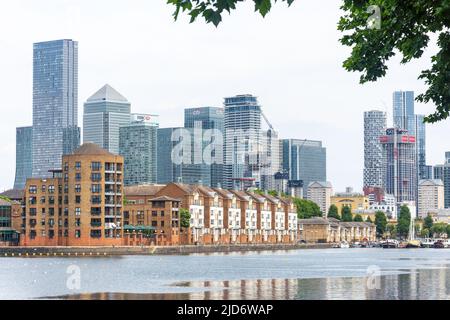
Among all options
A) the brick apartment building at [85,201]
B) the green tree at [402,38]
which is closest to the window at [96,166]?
the brick apartment building at [85,201]

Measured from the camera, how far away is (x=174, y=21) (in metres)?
14.7

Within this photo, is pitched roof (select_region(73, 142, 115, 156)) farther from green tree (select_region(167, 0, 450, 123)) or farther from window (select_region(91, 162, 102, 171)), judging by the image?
green tree (select_region(167, 0, 450, 123))

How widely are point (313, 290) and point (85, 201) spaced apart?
364ft

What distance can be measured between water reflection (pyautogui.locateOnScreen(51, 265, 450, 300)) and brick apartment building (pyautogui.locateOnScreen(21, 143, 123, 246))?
94.4 m

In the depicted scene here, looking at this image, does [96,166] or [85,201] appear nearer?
[96,166]

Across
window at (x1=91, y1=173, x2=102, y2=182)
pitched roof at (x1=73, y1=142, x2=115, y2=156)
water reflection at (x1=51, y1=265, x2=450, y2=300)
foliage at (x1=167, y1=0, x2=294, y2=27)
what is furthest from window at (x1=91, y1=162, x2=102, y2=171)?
foliage at (x1=167, y1=0, x2=294, y2=27)

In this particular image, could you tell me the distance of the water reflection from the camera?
2343 inches

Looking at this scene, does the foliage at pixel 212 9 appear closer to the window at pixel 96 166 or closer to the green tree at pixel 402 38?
the green tree at pixel 402 38

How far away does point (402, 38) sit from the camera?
28.8 m

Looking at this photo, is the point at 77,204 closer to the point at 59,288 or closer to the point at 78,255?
the point at 78,255

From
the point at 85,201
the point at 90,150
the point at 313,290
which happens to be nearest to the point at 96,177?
the point at 85,201

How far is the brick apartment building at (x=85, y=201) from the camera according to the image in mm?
173250

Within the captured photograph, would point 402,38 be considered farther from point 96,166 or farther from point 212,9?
point 96,166
